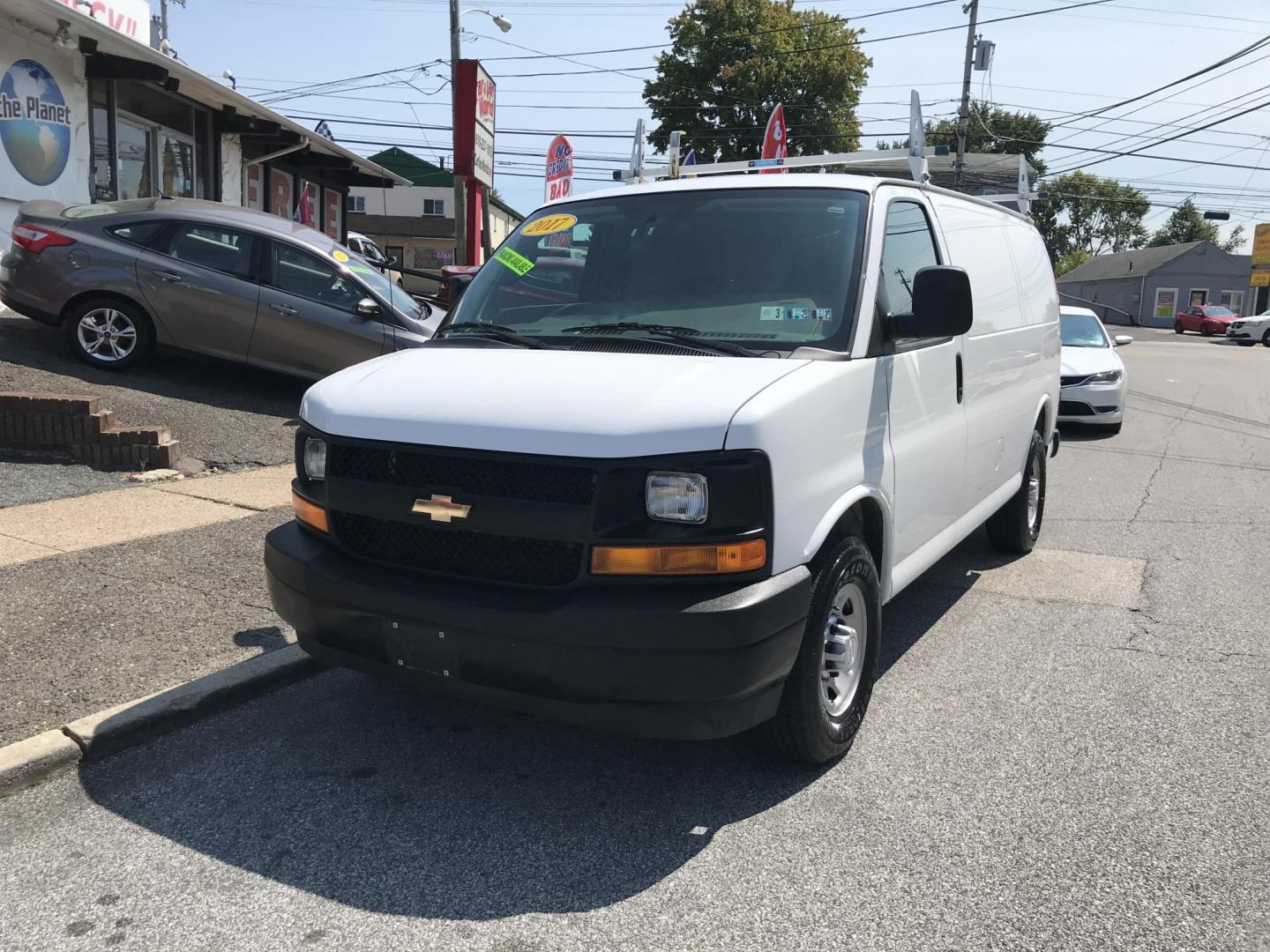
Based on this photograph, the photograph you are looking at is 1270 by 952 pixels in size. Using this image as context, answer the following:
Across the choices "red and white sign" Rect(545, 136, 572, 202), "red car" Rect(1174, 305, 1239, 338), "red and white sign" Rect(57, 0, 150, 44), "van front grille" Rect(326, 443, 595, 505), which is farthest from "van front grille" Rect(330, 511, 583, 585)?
"red car" Rect(1174, 305, 1239, 338)

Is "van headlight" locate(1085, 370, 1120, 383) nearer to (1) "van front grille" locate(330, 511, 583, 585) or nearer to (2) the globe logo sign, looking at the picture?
(1) "van front grille" locate(330, 511, 583, 585)

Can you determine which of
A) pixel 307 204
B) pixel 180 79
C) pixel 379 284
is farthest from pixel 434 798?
pixel 307 204

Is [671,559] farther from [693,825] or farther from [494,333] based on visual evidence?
[494,333]

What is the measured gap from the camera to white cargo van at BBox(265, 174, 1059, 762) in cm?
307

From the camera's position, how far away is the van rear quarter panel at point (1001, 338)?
5.09 metres

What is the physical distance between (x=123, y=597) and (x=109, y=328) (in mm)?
5282

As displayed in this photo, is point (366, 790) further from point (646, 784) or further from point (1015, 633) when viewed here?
point (1015, 633)

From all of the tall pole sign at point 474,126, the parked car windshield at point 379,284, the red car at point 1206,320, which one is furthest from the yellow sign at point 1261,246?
the parked car windshield at point 379,284

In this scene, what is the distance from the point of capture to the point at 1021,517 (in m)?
6.61

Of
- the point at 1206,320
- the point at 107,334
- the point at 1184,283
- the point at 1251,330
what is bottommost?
the point at 107,334

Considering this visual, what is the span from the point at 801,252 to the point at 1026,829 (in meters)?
2.18

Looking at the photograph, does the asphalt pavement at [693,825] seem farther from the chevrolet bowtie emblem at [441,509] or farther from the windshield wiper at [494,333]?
the windshield wiper at [494,333]

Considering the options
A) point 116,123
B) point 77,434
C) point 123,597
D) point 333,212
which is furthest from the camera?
point 333,212

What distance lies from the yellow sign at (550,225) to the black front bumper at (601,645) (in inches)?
77.9
